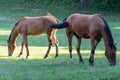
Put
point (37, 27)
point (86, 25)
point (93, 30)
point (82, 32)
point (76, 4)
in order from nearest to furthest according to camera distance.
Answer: point (93, 30) → point (86, 25) → point (82, 32) → point (37, 27) → point (76, 4)

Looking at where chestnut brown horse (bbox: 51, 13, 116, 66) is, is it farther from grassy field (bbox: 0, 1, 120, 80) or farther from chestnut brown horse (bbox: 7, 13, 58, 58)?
chestnut brown horse (bbox: 7, 13, 58, 58)

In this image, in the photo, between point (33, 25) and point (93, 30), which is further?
point (33, 25)

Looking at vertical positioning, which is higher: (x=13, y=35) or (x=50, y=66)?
(x=50, y=66)

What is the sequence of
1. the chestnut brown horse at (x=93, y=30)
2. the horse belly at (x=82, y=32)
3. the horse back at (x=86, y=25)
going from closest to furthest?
1. the chestnut brown horse at (x=93, y=30)
2. the horse back at (x=86, y=25)
3. the horse belly at (x=82, y=32)

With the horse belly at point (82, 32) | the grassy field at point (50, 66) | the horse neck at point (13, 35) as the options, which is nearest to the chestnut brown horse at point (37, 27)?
the horse neck at point (13, 35)

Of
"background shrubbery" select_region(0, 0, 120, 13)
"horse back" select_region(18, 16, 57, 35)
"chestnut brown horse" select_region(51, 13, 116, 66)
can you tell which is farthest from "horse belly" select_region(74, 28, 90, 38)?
"background shrubbery" select_region(0, 0, 120, 13)

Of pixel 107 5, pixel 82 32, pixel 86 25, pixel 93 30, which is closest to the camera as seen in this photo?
pixel 93 30

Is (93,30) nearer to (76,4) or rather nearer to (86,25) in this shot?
(86,25)

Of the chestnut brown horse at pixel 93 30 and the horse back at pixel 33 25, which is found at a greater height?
the chestnut brown horse at pixel 93 30

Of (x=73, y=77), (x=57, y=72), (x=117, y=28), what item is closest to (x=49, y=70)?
(x=57, y=72)

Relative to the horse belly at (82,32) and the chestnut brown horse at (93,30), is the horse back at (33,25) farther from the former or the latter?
the horse belly at (82,32)

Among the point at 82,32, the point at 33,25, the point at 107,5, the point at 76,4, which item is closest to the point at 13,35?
the point at 33,25

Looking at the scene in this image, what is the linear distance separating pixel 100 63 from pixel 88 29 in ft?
4.25

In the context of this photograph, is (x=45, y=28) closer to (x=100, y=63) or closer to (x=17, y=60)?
(x=17, y=60)
